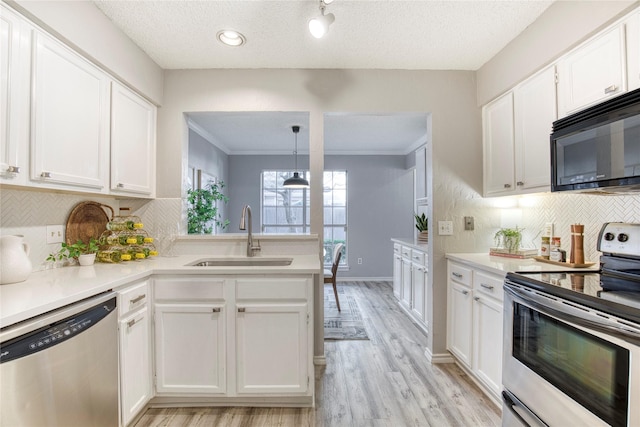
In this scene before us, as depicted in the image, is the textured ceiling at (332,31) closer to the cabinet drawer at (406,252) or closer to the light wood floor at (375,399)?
the cabinet drawer at (406,252)

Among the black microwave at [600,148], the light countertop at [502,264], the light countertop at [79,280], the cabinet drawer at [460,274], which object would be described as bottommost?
the cabinet drawer at [460,274]

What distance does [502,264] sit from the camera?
186 centimetres

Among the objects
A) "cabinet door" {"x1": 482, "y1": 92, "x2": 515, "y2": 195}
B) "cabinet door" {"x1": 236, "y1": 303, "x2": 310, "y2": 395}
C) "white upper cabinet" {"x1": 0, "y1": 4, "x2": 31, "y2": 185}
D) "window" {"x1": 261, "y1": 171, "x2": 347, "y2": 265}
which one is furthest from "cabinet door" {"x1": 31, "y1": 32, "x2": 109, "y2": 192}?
"window" {"x1": 261, "y1": 171, "x2": 347, "y2": 265}

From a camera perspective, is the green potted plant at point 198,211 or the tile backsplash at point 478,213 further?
the green potted plant at point 198,211

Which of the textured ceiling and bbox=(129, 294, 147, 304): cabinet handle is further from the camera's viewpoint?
the textured ceiling

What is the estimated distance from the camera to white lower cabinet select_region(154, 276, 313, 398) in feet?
5.84

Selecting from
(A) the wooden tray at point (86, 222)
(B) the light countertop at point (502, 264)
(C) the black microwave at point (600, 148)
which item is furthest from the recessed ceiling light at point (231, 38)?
(B) the light countertop at point (502, 264)

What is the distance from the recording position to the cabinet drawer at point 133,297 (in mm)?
1534

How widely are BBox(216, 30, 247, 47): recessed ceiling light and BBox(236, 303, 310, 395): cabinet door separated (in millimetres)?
1760

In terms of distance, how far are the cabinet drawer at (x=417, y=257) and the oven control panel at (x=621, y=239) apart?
171 centimetres

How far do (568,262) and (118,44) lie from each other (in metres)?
3.10

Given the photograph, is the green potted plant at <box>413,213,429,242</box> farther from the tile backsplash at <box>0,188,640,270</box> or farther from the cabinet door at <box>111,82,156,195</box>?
the cabinet door at <box>111,82,156,195</box>

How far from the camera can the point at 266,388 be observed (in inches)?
70.5

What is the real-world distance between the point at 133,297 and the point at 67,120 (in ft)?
3.29
